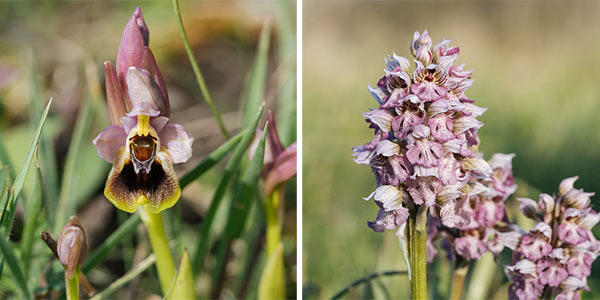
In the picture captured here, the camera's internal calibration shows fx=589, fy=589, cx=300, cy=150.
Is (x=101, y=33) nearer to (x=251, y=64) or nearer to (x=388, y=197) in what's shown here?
(x=251, y=64)

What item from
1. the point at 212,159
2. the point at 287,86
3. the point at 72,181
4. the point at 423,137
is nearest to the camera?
the point at 423,137

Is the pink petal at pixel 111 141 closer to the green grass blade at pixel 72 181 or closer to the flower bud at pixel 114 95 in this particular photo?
the flower bud at pixel 114 95

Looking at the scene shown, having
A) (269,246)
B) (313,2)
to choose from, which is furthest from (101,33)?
A: (269,246)

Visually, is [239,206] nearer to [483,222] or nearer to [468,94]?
[483,222]

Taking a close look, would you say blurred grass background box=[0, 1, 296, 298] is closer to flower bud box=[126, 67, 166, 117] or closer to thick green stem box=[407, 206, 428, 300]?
flower bud box=[126, 67, 166, 117]

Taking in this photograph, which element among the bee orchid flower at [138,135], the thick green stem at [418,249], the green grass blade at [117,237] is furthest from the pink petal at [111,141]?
the thick green stem at [418,249]

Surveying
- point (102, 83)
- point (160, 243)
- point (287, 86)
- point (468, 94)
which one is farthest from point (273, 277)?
point (102, 83)
